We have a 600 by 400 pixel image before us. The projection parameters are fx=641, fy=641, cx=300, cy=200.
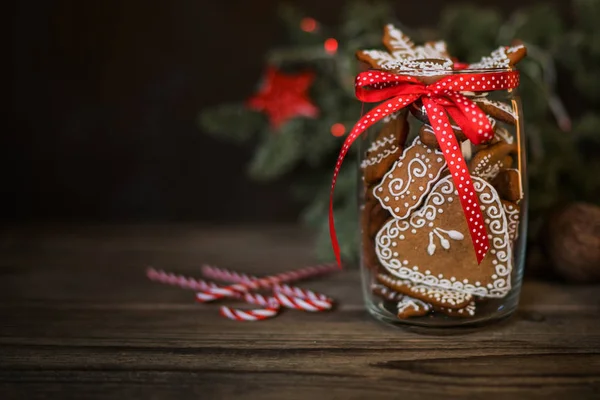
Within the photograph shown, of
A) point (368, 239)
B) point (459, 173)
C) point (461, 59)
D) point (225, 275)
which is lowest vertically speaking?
point (225, 275)

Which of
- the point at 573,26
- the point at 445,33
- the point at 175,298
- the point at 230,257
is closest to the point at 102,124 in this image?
the point at 230,257

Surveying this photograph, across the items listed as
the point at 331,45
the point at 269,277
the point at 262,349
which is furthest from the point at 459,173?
the point at 331,45

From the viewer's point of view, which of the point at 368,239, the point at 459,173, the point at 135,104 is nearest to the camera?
the point at 459,173

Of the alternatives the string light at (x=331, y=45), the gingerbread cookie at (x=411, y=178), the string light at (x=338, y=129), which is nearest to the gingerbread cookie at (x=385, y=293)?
the gingerbread cookie at (x=411, y=178)

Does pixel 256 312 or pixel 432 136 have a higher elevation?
pixel 432 136

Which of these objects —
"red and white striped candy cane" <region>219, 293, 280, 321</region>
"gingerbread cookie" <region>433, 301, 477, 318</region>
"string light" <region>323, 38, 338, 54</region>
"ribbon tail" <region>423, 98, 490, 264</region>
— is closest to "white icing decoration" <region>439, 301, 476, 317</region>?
"gingerbread cookie" <region>433, 301, 477, 318</region>

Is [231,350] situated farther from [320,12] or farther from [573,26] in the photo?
[573,26]

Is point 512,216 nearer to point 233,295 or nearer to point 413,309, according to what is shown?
point 413,309
